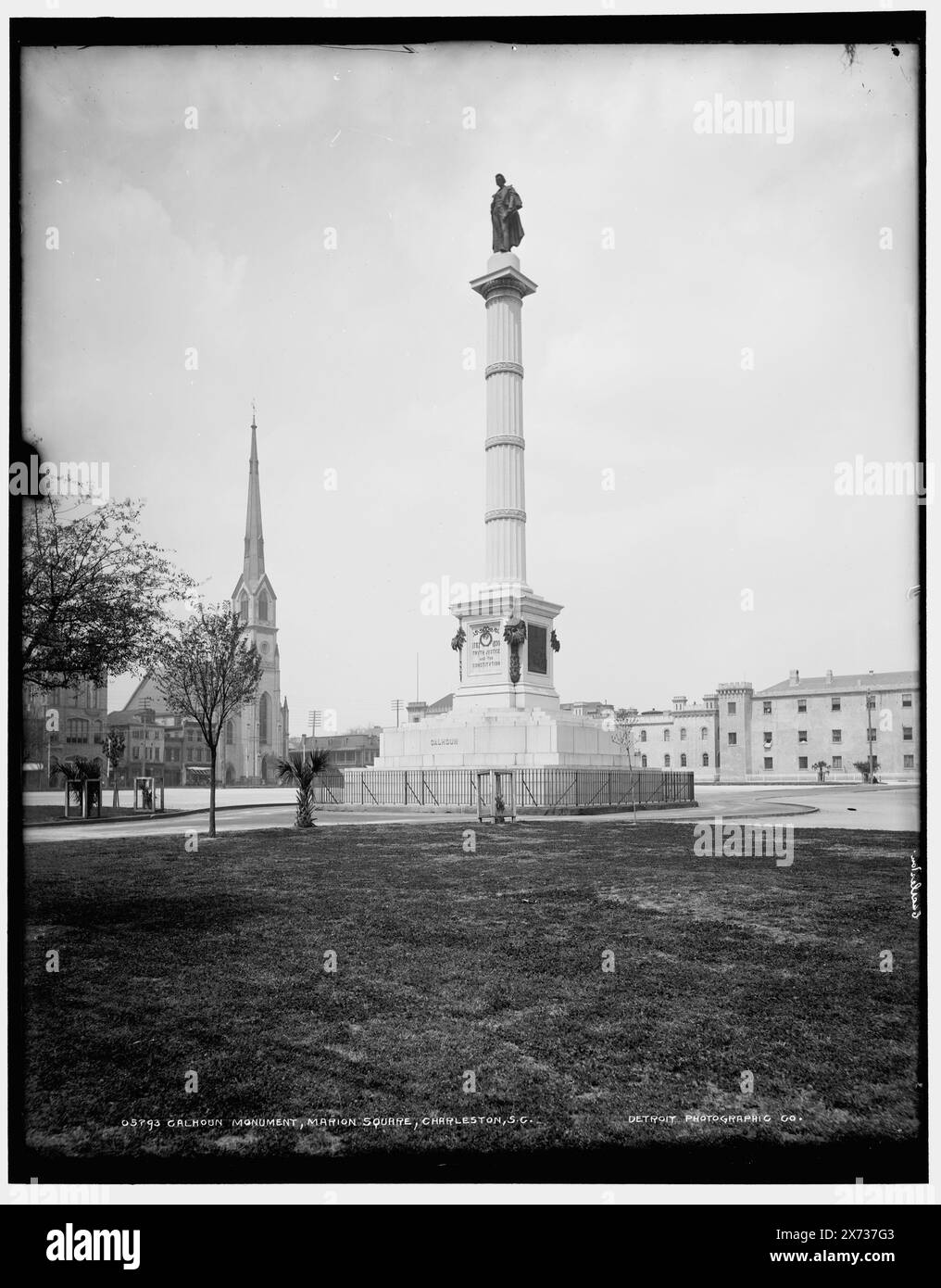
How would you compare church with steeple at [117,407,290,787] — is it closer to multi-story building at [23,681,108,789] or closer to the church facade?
the church facade

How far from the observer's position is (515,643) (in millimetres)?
27438

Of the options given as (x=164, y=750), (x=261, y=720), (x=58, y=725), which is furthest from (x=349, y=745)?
(x=58, y=725)

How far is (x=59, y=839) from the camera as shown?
1483 cm

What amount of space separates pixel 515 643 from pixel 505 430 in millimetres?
7224

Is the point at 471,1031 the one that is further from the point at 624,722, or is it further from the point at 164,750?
the point at 624,722

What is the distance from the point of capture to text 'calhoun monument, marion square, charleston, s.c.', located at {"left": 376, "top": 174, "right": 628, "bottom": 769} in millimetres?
27266

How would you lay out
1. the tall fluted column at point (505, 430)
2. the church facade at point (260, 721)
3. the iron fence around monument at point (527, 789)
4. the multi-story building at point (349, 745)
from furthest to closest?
the multi-story building at point (349, 745) → the church facade at point (260, 721) → the tall fluted column at point (505, 430) → the iron fence around monument at point (527, 789)

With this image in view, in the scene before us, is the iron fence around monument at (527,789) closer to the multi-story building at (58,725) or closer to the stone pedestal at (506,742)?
the stone pedestal at (506,742)

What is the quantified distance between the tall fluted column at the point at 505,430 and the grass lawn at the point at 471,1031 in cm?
2017

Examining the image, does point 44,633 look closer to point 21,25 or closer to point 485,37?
point 21,25

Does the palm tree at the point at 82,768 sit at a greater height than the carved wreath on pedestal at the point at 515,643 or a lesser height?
lesser

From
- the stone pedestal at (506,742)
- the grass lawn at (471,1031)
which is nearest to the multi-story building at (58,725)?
the grass lawn at (471,1031)

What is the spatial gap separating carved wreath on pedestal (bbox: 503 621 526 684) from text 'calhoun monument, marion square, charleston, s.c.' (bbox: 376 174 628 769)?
0.10ft

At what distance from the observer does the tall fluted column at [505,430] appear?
94.2 feet
